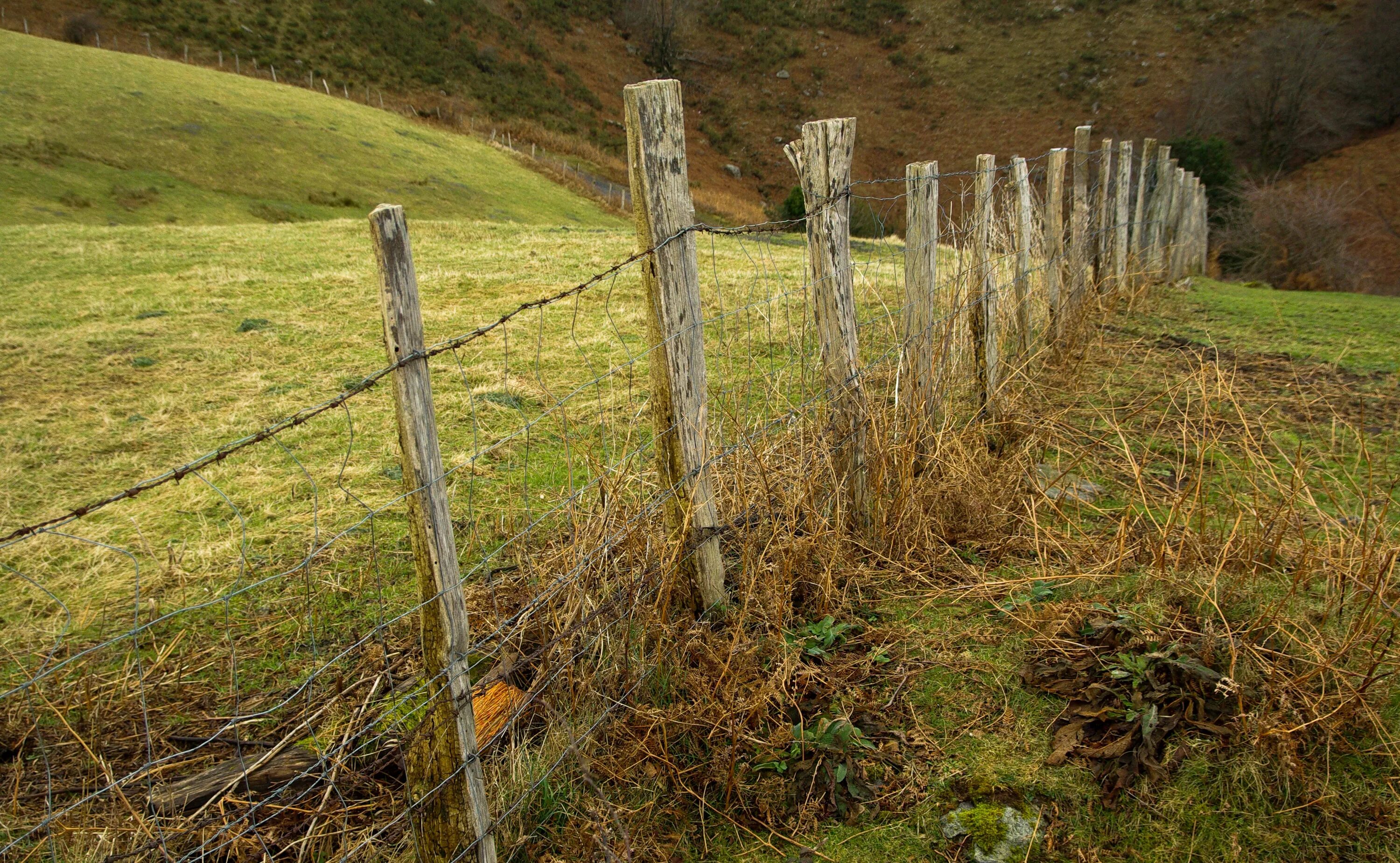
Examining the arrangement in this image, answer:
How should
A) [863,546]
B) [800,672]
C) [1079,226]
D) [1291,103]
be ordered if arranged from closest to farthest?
[800,672]
[863,546]
[1079,226]
[1291,103]

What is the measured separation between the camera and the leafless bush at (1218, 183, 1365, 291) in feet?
55.4

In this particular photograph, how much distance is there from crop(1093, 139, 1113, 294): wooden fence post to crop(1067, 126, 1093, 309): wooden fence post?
0.52 metres

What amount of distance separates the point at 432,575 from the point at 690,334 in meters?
1.28

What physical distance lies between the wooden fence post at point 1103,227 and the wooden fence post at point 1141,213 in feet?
2.49

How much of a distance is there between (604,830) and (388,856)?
2.14ft

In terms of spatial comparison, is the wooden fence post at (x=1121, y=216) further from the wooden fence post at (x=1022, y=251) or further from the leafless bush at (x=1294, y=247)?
the leafless bush at (x=1294, y=247)

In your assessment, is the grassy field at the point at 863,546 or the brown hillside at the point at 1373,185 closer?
the grassy field at the point at 863,546

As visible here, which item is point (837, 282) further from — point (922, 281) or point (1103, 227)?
point (1103, 227)

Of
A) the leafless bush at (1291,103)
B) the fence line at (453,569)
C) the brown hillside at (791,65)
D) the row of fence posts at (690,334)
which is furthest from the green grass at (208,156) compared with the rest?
the leafless bush at (1291,103)

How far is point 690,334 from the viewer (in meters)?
2.99

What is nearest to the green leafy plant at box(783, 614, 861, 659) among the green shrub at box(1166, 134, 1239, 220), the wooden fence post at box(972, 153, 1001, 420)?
the wooden fence post at box(972, 153, 1001, 420)

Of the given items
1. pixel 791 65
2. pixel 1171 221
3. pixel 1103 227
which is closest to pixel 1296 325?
pixel 1103 227

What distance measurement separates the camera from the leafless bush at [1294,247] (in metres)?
16.9

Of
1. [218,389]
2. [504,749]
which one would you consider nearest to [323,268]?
[218,389]
